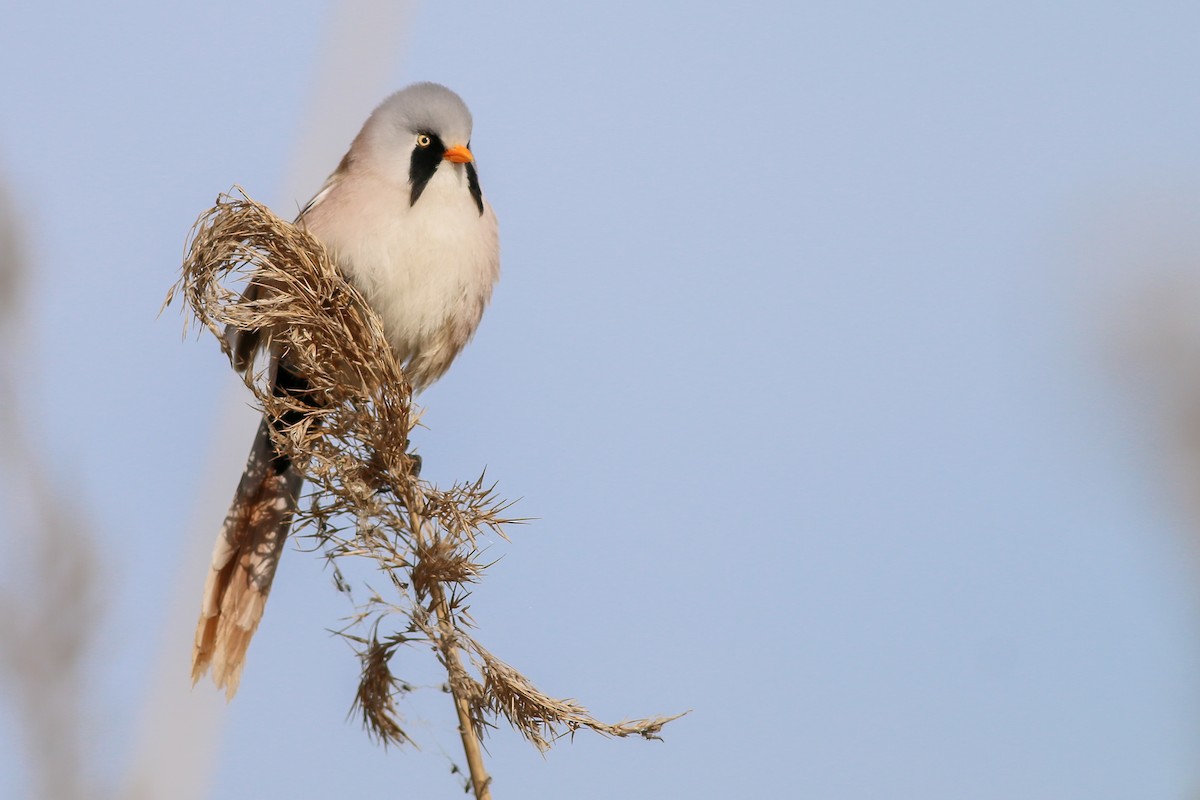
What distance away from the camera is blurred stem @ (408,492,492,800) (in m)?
1.77

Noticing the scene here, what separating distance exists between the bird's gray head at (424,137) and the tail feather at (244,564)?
92 cm

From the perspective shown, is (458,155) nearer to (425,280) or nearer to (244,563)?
(425,280)

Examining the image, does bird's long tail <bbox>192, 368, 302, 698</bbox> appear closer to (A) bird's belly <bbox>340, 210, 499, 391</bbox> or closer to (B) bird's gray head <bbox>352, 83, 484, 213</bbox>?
(A) bird's belly <bbox>340, 210, 499, 391</bbox>

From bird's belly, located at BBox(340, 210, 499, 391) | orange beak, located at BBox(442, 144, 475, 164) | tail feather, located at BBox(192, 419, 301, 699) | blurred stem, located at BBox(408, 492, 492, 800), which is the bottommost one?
blurred stem, located at BBox(408, 492, 492, 800)

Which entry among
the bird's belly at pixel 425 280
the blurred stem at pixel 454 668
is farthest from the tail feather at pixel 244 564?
the blurred stem at pixel 454 668

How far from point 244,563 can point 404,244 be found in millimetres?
1041

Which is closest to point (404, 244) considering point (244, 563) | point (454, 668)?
point (244, 563)

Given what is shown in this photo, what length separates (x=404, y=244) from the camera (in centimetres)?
363

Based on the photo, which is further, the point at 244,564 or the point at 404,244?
the point at 404,244

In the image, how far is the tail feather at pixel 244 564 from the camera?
3088 mm

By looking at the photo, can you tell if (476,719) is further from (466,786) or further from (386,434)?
(386,434)

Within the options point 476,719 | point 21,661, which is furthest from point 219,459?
point 476,719

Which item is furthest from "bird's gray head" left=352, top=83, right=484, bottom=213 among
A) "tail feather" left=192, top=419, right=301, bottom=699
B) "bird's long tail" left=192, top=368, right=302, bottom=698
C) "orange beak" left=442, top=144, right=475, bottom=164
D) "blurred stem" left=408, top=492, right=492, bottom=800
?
"blurred stem" left=408, top=492, right=492, bottom=800

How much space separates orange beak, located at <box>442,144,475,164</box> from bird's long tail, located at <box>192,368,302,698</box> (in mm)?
827
